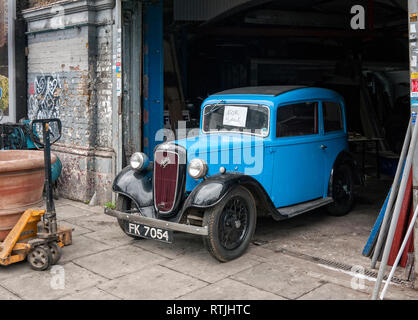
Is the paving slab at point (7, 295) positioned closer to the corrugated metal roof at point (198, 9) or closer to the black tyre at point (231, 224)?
the black tyre at point (231, 224)

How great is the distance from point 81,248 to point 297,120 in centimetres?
304

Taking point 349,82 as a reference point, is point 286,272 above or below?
below

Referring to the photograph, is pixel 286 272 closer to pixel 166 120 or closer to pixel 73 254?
pixel 73 254

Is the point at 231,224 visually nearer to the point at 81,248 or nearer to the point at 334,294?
the point at 334,294

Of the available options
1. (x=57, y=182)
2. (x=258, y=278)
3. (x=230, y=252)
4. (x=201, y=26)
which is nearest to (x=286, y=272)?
(x=258, y=278)

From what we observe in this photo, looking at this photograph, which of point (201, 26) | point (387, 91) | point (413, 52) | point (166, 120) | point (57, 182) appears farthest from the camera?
point (387, 91)

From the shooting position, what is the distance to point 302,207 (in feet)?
19.9

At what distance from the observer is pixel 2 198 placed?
4.89 m

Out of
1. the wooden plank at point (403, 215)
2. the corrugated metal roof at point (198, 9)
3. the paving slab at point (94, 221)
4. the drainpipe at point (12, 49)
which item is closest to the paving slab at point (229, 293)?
the wooden plank at point (403, 215)

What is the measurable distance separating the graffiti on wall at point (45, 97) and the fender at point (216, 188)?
14.7 ft

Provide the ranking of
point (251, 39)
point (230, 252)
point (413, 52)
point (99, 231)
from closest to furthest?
point (413, 52) → point (230, 252) → point (99, 231) → point (251, 39)

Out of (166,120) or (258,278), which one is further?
(166,120)

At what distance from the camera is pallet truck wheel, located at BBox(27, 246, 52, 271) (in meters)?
4.86
